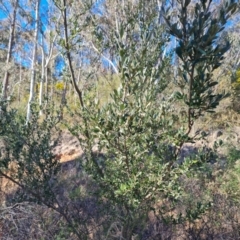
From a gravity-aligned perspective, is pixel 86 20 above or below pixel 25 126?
above

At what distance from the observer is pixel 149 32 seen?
192cm

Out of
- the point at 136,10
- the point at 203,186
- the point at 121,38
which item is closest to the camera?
the point at 121,38

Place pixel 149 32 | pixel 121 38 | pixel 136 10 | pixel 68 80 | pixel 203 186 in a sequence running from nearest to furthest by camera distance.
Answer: pixel 121 38 < pixel 149 32 < pixel 136 10 < pixel 68 80 < pixel 203 186

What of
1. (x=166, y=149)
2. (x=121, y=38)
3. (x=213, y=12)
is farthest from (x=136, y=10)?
(x=166, y=149)

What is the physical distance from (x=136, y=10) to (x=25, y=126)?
5.02 ft

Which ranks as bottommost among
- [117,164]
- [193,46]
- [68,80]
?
[117,164]

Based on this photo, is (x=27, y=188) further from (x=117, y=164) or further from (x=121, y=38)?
(x=121, y=38)

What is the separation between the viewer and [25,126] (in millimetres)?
2852

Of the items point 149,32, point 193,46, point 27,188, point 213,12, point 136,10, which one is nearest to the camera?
point 193,46

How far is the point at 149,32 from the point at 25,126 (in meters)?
1.57

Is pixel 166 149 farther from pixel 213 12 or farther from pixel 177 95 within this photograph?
pixel 213 12

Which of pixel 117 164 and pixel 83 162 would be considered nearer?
pixel 117 164

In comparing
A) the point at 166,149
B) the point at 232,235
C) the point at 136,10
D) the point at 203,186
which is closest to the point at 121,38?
the point at 136,10

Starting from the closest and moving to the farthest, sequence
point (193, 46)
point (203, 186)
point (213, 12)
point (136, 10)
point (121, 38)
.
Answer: point (193, 46), point (213, 12), point (121, 38), point (136, 10), point (203, 186)
